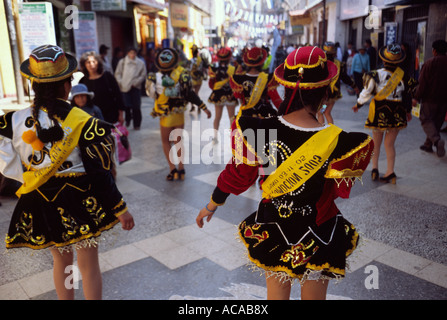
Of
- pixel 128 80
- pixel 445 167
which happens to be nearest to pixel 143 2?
pixel 128 80

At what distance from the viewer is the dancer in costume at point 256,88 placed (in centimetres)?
614

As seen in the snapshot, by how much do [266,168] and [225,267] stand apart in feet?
5.84

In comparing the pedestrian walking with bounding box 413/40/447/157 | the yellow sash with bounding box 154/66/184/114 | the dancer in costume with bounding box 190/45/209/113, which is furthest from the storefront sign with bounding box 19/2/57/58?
the pedestrian walking with bounding box 413/40/447/157

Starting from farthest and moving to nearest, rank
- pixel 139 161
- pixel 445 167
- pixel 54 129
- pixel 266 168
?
1. pixel 139 161
2. pixel 445 167
3. pixel 54 129
4. pixel 266 168

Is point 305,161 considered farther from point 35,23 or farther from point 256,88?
point 35,23

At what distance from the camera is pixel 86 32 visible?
1041cm

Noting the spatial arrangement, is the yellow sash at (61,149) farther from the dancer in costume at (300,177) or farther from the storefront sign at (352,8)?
the storefront sign at (352,8)

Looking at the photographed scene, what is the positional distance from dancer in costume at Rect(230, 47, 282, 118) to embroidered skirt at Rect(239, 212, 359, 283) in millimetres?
3851

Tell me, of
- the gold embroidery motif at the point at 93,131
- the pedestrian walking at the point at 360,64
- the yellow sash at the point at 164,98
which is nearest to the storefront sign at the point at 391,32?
the pedestrian walking at the point at 360,64

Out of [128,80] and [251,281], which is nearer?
[251,281]

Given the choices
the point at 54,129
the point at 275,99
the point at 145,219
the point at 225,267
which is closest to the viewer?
the point at 54,129
